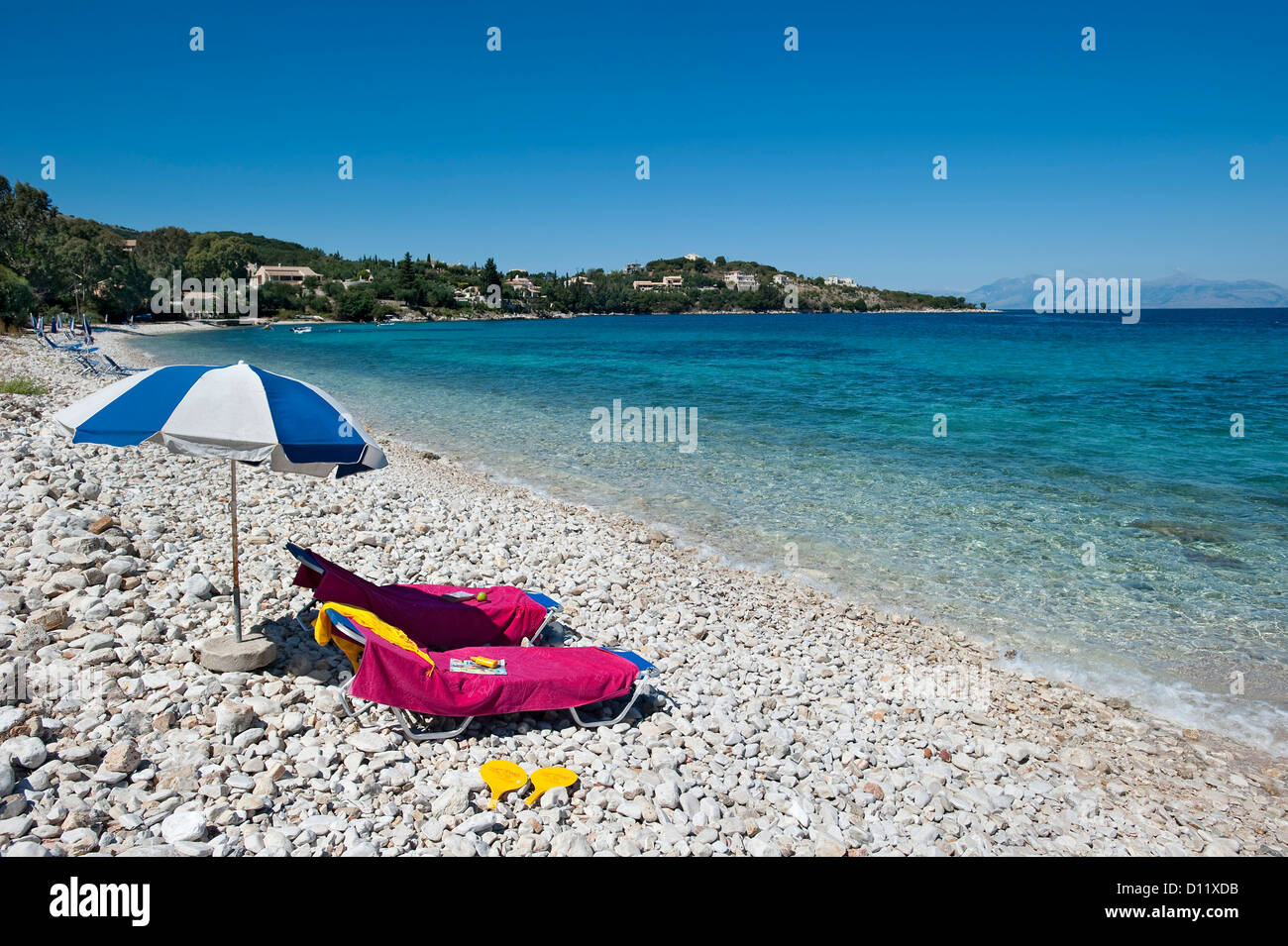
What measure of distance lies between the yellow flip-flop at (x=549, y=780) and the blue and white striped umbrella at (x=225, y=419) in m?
2.49

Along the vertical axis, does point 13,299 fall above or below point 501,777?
above

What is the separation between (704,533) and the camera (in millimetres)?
11828

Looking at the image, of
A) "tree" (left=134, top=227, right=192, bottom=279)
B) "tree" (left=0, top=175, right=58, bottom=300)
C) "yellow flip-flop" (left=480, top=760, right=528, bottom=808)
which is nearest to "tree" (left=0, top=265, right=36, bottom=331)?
"tree" (left=0, top=175, right=58, bottom=300)

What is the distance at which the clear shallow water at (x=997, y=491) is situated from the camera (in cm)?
839

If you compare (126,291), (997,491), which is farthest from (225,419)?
(126,291)

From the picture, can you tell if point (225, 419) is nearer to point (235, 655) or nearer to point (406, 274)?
point (235, 655)

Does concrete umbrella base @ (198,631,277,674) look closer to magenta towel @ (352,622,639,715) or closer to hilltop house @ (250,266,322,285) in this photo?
magenta towel @ (352,622,639,715)

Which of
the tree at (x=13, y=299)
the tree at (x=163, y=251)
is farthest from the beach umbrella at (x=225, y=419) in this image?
the tree at (x=163, y=251)

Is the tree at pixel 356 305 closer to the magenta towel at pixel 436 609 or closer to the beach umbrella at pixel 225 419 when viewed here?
the magenta towel at pixel 436 609

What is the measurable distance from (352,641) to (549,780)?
6.16 ft

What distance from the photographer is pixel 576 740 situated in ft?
17.2

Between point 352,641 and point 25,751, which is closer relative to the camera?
point 25,751
